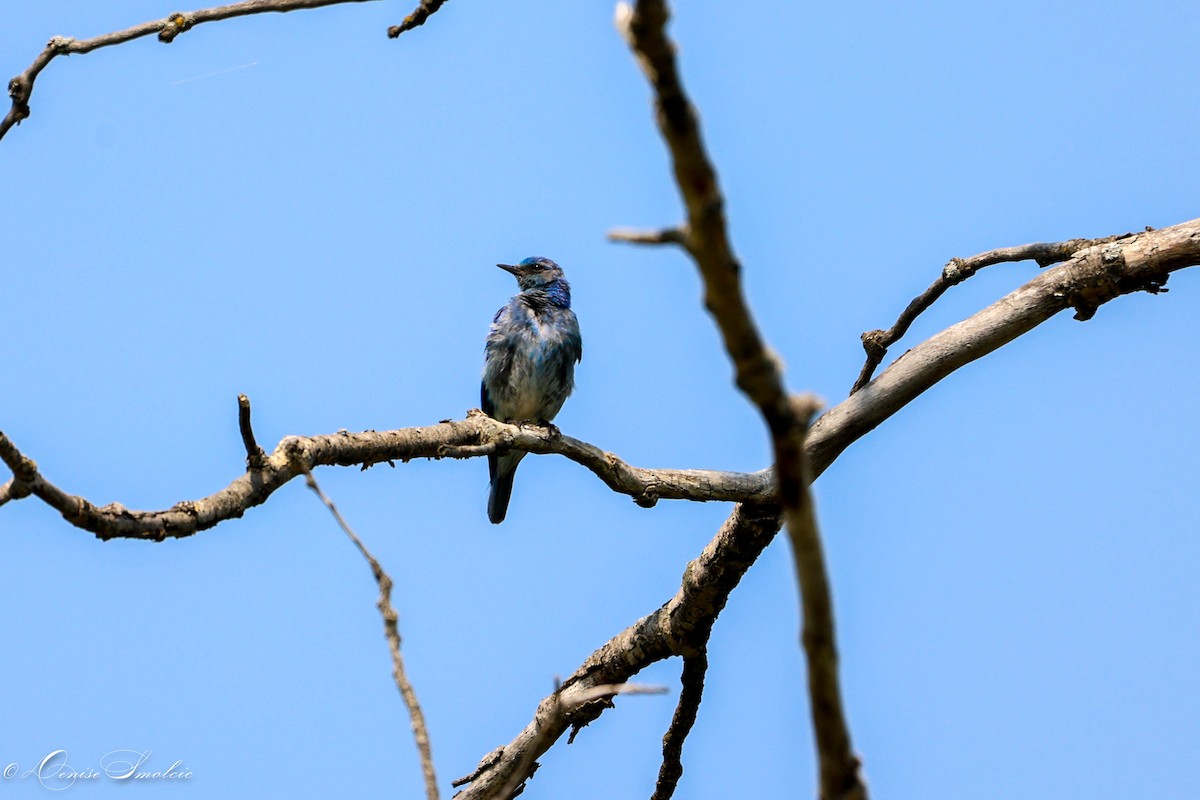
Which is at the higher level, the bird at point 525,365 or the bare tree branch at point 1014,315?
→ the bird at point 525,365

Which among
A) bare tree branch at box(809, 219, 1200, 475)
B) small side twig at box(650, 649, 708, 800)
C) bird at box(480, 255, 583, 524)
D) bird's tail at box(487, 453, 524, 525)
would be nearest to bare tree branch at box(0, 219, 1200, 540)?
bare tree branch at box(809, 219, 1200, 475)

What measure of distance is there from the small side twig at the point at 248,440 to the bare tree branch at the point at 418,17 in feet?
6.71

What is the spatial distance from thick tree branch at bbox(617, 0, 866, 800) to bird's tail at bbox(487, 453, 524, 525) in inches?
282

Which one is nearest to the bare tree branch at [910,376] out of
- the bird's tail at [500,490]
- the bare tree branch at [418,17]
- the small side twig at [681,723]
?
the small side twig at [681,723]

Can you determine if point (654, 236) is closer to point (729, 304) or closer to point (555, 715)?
point (729, 304)

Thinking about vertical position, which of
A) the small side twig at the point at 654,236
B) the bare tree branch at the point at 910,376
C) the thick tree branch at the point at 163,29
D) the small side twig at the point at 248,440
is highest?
the thick tree branch at the point at 163,29

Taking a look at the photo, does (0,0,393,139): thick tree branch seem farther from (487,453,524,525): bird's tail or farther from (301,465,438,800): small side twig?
Result: (487,453,524,525): bird's tail

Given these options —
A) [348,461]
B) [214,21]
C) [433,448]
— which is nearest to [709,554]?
[433,448]

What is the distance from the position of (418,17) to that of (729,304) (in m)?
3.34

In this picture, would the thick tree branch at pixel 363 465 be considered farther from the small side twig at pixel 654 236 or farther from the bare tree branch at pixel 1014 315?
the small side twig at pixel 654 236

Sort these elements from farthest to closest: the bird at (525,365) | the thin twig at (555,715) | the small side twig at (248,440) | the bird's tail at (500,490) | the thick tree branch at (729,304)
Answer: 1. the bird's tail at (500,490)
2. the bird at (525,365)
3. the small side twig at (248,440)
4. the thin twig at (555,715)
5. the thick tree branch at (729,304)

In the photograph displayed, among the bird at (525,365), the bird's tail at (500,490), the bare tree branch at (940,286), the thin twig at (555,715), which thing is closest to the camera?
the thin twig at (555,715)

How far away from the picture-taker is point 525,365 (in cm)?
873

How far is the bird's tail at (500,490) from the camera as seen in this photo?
9172 mm
